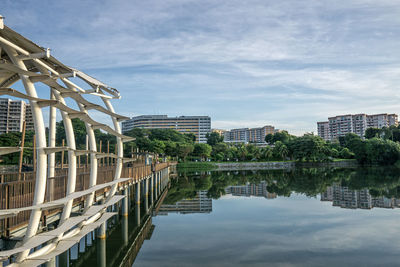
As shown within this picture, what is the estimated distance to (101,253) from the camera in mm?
11523

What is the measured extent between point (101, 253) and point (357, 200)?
740 inches

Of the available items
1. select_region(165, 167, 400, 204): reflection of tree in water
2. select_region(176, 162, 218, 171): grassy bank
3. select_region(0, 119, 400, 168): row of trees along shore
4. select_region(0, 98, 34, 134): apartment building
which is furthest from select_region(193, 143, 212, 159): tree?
select_region(0, 98, 34, 134): apartment building

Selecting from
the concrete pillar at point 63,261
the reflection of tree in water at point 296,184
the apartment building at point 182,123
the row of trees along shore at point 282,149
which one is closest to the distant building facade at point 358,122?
the row of trees along shore at point 282,149

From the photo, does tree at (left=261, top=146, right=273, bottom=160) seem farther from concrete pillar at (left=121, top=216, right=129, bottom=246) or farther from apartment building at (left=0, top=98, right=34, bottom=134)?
Result: apartment building at (left=0, top=98, right=34, bottom=134)

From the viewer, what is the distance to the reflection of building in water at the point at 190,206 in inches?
785

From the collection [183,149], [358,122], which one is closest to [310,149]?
[183,149]

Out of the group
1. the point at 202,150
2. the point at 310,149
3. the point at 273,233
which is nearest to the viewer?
the point at 273,233

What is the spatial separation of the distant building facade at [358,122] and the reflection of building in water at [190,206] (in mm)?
127061

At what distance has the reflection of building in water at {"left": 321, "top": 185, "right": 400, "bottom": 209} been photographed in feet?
67.3

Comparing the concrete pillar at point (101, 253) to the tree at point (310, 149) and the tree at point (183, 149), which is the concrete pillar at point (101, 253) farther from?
the tree at point (310, 149)

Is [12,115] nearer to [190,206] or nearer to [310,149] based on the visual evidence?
[310,149]

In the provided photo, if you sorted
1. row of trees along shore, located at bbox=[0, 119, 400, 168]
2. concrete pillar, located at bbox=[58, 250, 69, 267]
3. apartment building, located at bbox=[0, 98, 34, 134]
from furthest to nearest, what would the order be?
apartment building, located at bbox=[0, 98, 34, 134] < row of trees along shore, located at bbox=[0, 119, 400, 168] < concrete pillar, located at bbox=[58, 250, 69, 267]

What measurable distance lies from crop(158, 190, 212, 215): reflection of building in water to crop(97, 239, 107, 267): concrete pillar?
6763mm

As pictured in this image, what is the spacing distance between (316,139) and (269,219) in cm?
6307
